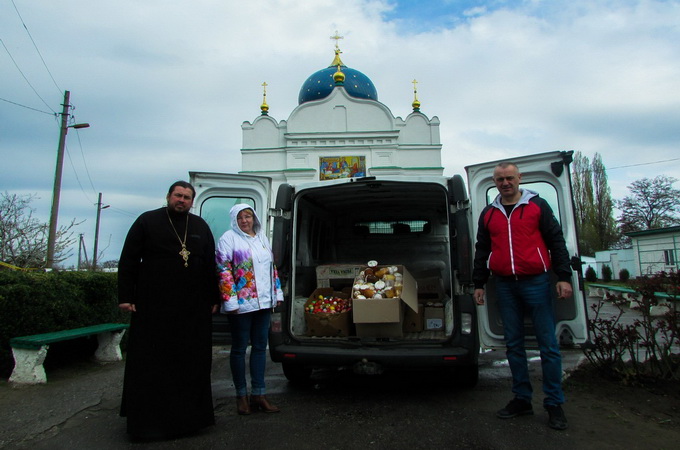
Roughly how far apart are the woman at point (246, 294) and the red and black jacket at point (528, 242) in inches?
74.4

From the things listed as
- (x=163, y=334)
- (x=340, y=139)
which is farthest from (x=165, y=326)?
(x=340, y=139)

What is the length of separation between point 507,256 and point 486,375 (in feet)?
7.57

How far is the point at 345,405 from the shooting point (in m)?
4.43

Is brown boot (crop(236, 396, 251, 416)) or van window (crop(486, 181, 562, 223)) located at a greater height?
van window (crop(486, 181, 562, 223))

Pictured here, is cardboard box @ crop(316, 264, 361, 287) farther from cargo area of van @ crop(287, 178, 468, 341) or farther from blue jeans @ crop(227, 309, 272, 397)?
blue jeans @ crop(227, 309, 272, 397)

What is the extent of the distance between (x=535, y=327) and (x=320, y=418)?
6.19 feet

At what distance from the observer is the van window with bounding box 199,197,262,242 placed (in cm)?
550

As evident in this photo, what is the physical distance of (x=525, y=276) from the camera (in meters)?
3.78

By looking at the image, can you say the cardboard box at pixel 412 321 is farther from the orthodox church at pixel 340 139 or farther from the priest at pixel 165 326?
the orthodox church at pixel 340 139

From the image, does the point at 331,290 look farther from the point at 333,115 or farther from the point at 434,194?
the point at 333,115

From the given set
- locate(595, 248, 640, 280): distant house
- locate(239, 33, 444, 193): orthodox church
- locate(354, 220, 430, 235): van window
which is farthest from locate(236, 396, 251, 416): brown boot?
locate(595, 248, 640, 280): distant house

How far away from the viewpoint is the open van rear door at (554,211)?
4188 mm

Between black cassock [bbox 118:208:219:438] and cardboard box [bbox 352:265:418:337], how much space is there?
1400mm

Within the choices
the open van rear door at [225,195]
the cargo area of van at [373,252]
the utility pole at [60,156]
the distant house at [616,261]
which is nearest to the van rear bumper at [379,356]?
the cargo area of van at [373,252]
